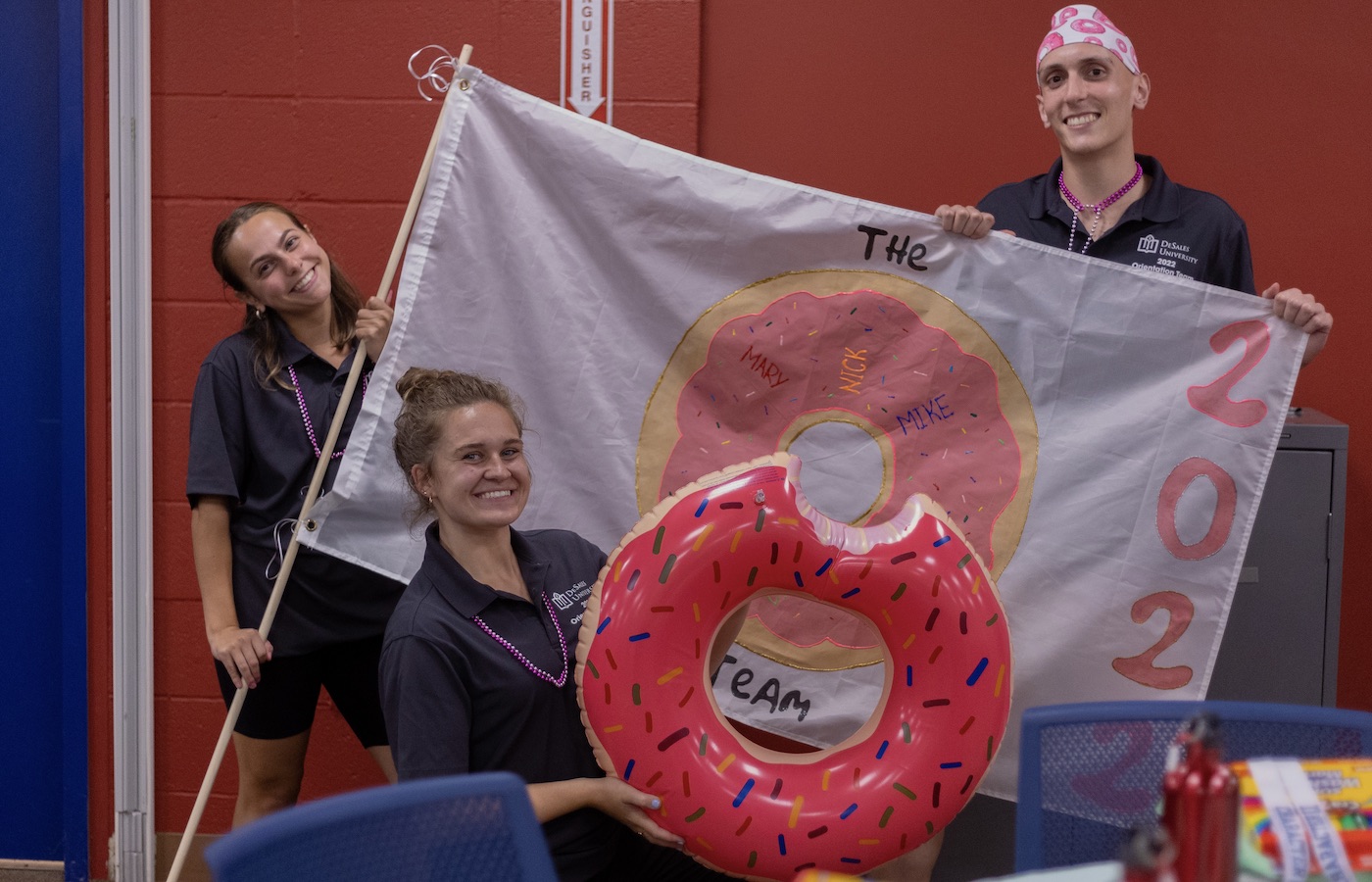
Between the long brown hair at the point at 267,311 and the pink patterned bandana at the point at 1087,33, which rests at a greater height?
the pink patterned bandana at the point at 1087,33

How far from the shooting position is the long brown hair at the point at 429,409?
1.81m

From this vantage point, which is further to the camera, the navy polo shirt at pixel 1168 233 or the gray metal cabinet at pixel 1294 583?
the gray metal cabinet at pixel 1294 583

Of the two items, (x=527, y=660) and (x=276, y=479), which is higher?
(x=276, y=479)

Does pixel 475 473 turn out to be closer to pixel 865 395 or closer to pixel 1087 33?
pixel 865 395

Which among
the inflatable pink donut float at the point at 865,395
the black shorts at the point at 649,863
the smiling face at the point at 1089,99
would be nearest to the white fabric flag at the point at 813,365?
the inflatable pink donut float at the point at 865,395

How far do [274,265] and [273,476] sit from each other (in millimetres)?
368

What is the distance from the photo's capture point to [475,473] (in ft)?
5.80

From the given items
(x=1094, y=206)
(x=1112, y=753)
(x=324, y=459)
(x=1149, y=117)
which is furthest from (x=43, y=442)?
(x=1149, y=117)

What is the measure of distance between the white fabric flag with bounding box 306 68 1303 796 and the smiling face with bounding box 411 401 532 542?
41 cm

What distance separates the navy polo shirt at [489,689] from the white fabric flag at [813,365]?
0.46 meters

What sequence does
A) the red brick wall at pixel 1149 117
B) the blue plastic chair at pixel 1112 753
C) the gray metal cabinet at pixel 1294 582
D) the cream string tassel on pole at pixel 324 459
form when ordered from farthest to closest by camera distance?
the red brick wall at pixel 1149 117 < the gray metal cabinet at pixel 1294 582 < the cream string tassel on pole at pixel 324 459 < the blue plastic chair at pixel 1112 753

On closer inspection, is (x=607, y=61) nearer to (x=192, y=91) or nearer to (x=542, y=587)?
(x=192, y=91)

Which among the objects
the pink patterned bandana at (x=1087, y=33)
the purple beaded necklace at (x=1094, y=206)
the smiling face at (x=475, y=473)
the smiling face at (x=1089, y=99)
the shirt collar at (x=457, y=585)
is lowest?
the shirt collar at (x=457, y=585)

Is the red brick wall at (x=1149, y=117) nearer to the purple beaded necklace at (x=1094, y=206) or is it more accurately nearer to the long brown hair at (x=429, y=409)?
the purple beaded necklace at (x=1094, y=206)
